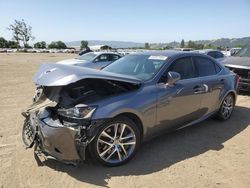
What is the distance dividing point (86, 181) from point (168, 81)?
201cm

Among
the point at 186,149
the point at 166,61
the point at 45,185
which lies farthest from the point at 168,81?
the point at 45,185

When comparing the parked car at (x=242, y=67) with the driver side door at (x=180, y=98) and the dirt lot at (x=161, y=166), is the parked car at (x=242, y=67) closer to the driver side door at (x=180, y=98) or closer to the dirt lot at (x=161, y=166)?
the dirt lot at (x=161, y=166)

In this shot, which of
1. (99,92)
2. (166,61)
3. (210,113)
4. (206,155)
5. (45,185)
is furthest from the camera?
(210,113)

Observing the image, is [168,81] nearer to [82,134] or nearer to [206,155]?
[206,155]

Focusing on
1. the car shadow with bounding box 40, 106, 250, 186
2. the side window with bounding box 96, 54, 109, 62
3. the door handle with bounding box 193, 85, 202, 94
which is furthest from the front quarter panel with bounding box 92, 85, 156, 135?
the side window with bounding box 96, 54, 109, 62

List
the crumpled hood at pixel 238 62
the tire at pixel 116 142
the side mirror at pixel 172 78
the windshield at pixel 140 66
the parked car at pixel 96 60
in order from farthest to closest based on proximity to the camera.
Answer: the parked car at pixel 96 60 → the crumpled hood at pixel 238 62 → the windshield at pixel 140 66 → the side mirror at pixel 172 78 → the tire at pixel 116 142

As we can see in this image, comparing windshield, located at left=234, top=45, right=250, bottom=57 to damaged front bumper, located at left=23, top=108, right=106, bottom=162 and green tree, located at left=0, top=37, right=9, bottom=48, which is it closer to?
damaged front bumper, located at left=23, top=108, right=106, bottom=162

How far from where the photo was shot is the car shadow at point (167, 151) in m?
3.90

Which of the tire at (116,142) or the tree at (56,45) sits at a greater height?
the tire at (116,142)

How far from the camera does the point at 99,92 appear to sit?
4094 millimetres

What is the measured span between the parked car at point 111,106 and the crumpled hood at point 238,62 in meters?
4.64

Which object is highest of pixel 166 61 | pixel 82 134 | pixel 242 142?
→ pixel 166 61

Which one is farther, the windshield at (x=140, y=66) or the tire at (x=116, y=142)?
the windshield at (x=140, y=66)

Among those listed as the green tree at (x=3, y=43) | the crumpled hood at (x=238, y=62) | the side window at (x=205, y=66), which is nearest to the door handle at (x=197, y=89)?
the side window at (x=205, y=66)
